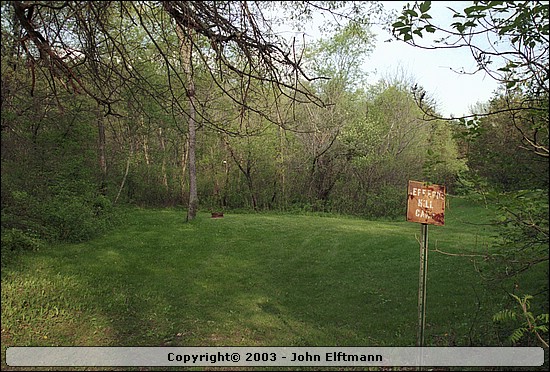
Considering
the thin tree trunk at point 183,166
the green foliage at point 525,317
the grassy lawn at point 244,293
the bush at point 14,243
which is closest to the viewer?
the green foliage at point 525,317

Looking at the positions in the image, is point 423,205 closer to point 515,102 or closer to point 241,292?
point 515,102

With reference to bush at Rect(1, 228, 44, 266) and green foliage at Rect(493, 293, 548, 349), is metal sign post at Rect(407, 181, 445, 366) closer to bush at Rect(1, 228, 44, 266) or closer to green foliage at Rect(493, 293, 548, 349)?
green foliage at Rect(493, 293, 548, 349)

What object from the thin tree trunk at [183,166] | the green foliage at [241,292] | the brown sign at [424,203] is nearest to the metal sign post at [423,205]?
the brown sign at [424,203]

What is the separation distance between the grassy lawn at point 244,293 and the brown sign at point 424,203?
916 mm

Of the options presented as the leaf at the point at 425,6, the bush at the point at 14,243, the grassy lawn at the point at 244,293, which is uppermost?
the leaf at the point at 425,6

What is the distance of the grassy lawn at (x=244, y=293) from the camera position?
452 centimetres

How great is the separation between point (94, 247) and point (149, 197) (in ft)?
22.6

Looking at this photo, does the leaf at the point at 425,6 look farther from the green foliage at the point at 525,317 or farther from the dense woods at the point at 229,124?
the green foliage at the point at 525,317

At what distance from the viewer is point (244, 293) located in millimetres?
6082

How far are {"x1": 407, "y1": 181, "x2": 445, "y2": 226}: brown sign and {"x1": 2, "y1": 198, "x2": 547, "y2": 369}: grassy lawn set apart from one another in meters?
0.92

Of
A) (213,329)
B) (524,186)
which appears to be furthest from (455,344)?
(213,329)

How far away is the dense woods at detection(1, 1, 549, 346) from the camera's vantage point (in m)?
2.78

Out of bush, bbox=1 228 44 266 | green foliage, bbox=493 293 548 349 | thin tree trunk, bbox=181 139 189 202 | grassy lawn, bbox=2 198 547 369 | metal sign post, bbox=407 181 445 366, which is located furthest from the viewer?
thin tree trunk, bbox=181 139 189 202

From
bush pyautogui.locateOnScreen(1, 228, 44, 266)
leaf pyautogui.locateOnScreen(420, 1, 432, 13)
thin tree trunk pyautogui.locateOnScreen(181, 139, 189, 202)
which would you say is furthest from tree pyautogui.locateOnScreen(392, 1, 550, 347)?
thin tree trunk pyautogui.locateOnScreen(181, 139, 189, 202)
